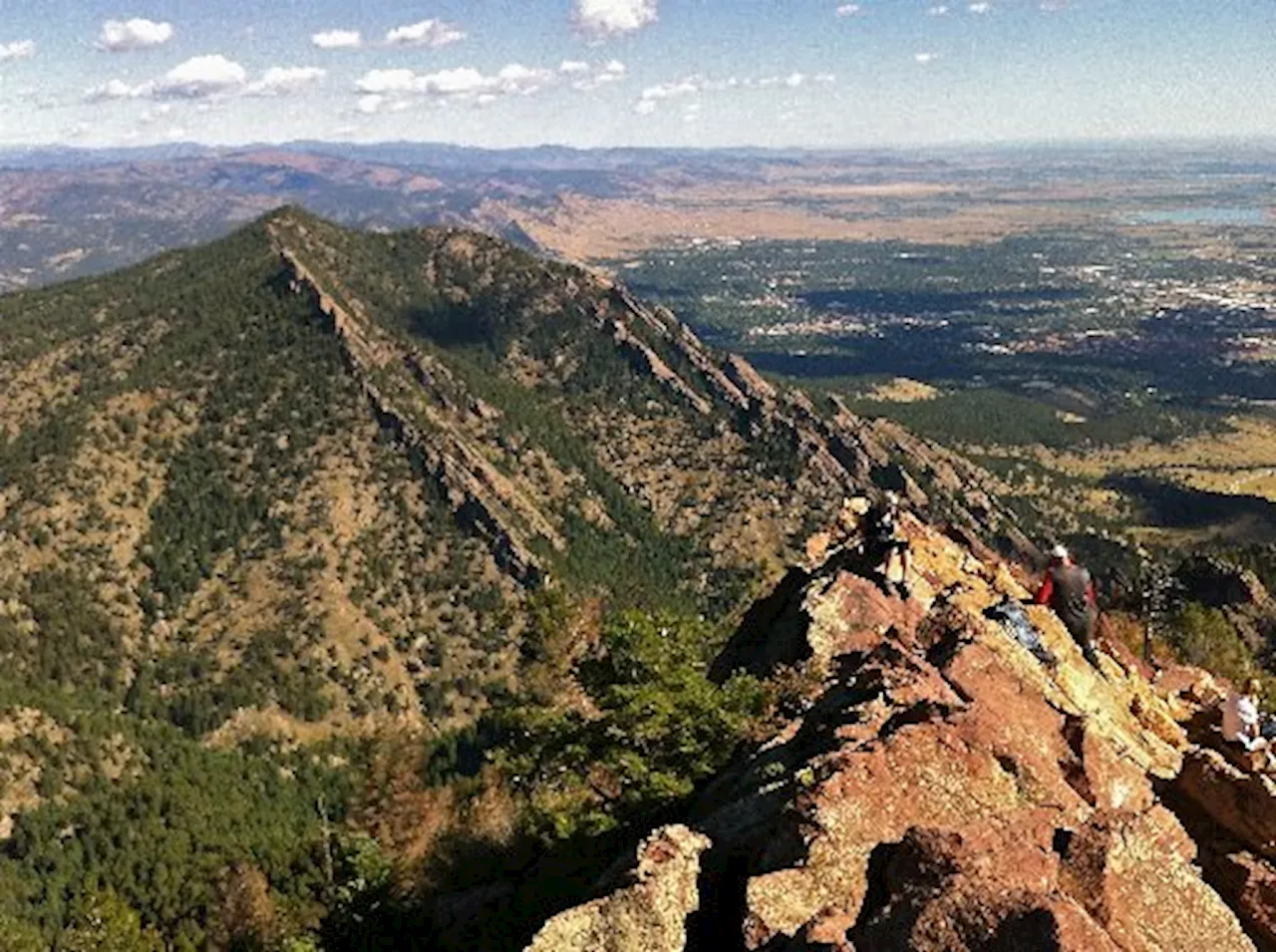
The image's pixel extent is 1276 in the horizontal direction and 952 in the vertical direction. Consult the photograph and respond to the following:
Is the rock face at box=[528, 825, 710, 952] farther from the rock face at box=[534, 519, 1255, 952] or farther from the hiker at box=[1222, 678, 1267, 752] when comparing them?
the hiker at box=[1222, 678, 1267, 752]

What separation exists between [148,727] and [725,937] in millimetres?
174396

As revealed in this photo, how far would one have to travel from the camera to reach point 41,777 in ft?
523

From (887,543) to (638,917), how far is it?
36311mm

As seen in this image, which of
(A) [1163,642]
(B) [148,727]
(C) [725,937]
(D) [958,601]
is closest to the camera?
(C) [725,937]

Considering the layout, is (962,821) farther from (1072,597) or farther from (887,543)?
(887,543)

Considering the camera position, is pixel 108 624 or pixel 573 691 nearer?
pixel 573 691

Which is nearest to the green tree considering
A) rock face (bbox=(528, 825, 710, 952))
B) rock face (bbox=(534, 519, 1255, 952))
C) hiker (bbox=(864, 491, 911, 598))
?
rock face (bbox=(534, 519, 1255, 952))

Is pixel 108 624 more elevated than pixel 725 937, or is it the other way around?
pixel 725 937

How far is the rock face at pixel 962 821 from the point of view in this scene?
75.8 ft

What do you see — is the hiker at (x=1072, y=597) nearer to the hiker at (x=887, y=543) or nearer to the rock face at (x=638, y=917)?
the hiker at (x=887, y=543)

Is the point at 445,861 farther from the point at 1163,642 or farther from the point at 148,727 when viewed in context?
the point at 148,727

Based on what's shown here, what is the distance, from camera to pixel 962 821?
93.8ft

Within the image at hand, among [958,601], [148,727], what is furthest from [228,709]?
[958,601]

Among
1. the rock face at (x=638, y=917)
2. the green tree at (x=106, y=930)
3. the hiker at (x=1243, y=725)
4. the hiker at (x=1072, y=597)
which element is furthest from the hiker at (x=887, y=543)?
the green tree at (x=106, y=930)
